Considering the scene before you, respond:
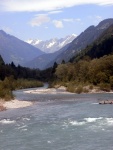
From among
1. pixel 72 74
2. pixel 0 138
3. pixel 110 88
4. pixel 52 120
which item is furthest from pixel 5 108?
pixel 72 74

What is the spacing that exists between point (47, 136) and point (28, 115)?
60.7 ft

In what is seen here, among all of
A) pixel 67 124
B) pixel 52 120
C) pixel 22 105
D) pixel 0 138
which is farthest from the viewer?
pixel 22 105

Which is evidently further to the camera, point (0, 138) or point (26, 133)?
point (26, 133)

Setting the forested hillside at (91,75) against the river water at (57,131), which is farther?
the forested hillside at (91,75)

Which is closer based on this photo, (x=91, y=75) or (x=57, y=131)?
(x=57, y=131)

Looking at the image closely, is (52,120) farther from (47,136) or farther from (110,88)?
(110,88)

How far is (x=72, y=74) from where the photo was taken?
138 metres

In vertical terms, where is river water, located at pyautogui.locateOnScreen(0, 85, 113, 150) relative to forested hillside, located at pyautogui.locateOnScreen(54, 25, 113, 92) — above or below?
below

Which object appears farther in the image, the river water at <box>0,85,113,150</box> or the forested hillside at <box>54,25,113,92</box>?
the forested hillside at <box>54,25,113,92</box>

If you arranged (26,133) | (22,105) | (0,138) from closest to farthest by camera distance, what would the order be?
(0,138) < (26,133) < (22,105)

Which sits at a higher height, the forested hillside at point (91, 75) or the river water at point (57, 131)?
the forested hillside at point (91, 75)

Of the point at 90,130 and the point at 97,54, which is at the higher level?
the point at 97,54

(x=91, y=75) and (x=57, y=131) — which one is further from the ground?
(x=91, y=75)

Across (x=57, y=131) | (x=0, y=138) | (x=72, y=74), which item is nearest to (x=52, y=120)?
(x=57, y=131)
